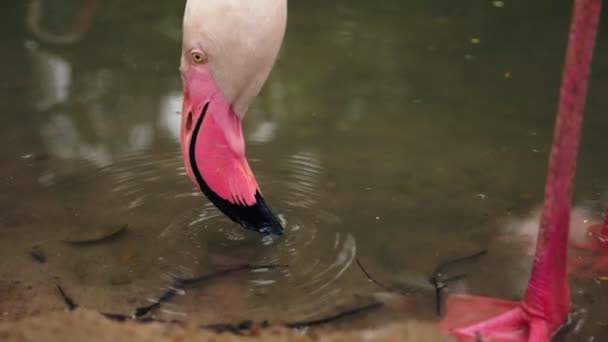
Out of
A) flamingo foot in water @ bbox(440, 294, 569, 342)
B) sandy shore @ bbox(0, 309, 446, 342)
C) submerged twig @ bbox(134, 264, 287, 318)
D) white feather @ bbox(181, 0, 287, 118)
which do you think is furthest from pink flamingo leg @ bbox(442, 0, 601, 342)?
white feather @ bbox(181, 0, 287, 118)

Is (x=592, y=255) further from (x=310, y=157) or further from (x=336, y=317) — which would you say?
(x=310, y=157)

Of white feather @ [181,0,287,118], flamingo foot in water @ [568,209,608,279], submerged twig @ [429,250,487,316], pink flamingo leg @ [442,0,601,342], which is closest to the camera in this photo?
pink flamingo leg @ [442,0,601,342]

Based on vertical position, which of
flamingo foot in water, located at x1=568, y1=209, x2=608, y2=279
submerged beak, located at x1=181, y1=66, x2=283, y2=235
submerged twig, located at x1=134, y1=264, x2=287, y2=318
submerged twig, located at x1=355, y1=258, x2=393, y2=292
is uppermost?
submerged beak, located at x1=181, y1=66, x2=283, y2=235

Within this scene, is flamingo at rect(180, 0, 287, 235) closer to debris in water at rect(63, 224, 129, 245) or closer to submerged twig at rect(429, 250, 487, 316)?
debris in water at rect(63, 224, 129, 245)

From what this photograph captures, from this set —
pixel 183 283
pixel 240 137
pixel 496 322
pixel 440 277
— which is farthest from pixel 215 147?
pixel 496 322

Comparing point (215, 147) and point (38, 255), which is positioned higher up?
point (215, 147)

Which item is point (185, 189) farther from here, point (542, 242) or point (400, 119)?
point (542, 242)

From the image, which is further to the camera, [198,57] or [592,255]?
[592,255]

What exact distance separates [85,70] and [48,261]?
1.30 metres

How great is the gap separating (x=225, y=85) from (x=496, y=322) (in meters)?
0.76

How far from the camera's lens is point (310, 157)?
2725mm

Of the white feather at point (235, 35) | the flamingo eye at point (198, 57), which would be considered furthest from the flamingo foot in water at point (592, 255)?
the flamingo eye at point (198, 57)

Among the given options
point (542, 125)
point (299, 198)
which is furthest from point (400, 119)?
point (299, 198)

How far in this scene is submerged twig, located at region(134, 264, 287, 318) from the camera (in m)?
2.02
